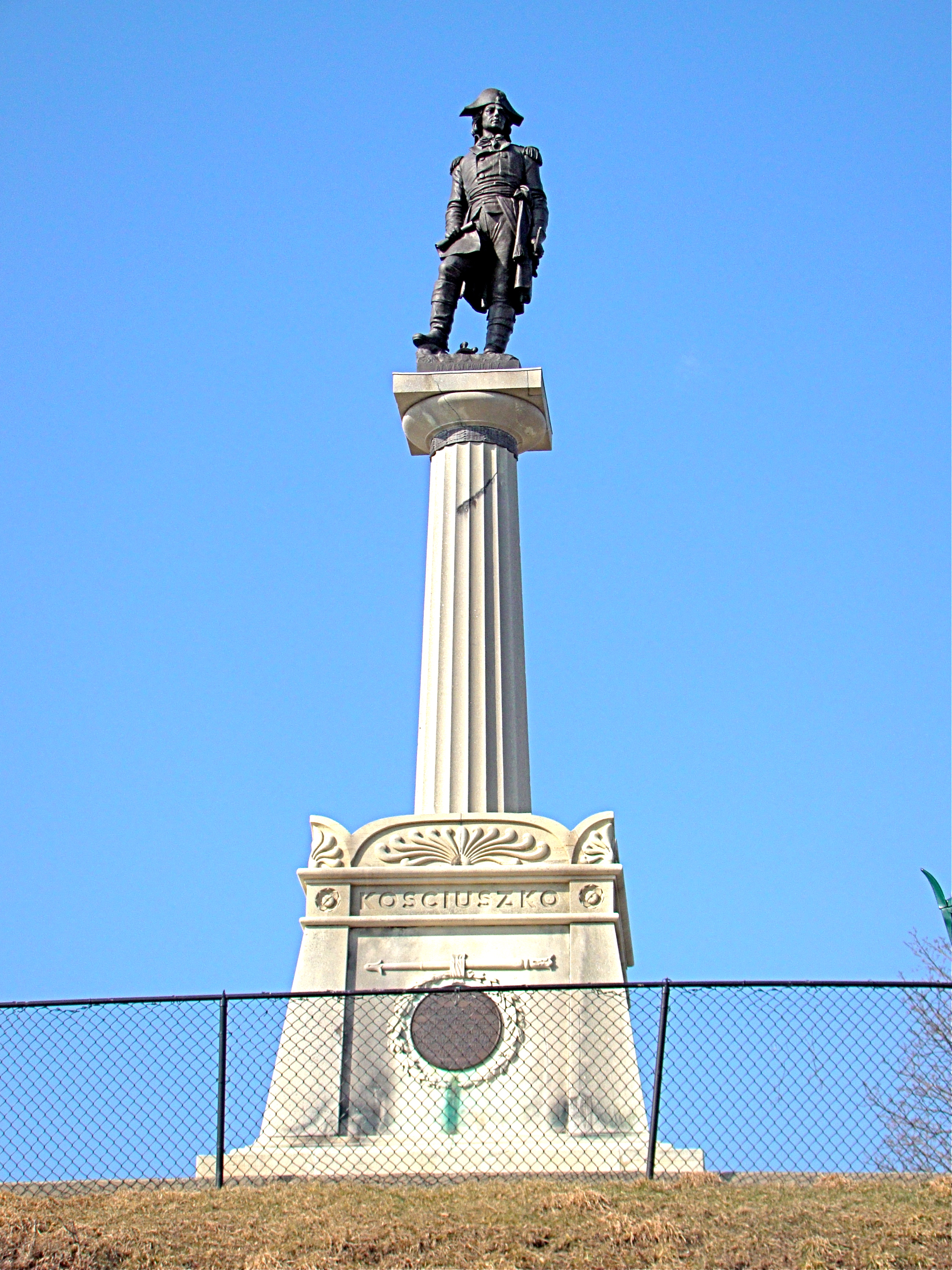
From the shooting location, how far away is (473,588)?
52.6 ft

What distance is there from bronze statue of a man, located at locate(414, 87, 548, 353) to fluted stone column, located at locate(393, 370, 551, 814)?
1124 mm

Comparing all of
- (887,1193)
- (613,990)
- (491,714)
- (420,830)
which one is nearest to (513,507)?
(491,714)

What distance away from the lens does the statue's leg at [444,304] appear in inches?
699

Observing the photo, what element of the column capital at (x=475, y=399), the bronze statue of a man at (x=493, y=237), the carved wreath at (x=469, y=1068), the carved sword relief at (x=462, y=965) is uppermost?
the bronze statue of a man at (x=493, y=237)

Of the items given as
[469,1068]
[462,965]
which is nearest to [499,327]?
[462,965]

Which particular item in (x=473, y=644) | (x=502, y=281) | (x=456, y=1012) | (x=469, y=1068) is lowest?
(x=469, y=1068)

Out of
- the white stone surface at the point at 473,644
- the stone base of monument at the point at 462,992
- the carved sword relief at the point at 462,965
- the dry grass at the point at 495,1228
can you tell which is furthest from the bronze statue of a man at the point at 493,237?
the dry grass at the point at 495,1228

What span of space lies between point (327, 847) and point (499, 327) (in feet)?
23.3

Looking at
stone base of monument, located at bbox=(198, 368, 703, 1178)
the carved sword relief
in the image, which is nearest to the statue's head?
stone base of monument, located at bbox=(198, 368, 703, 1178)

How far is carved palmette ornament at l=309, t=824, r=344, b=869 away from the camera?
1355 cm

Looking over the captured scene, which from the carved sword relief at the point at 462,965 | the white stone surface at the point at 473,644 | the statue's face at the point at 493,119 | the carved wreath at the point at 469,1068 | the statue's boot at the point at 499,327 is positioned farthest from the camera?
the statue's face at the point at 493,119

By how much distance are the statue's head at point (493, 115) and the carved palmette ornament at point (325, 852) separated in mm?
9443

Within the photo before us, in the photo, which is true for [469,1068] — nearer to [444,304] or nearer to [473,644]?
[473,644]

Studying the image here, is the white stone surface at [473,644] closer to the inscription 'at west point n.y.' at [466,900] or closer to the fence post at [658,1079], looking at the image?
the inscription 'at west point n.y.' at [466,900]
